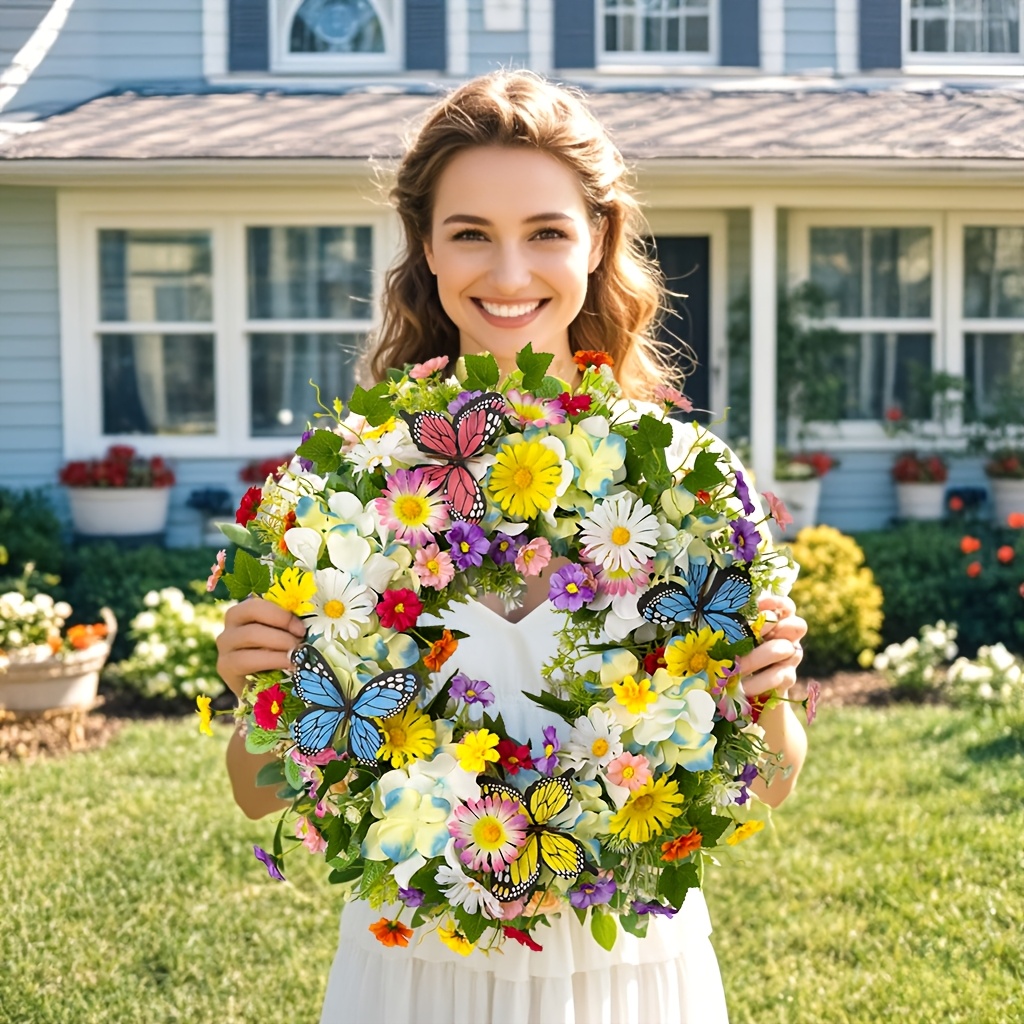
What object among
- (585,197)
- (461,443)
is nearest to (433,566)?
(461,443)

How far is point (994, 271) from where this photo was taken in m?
9.41

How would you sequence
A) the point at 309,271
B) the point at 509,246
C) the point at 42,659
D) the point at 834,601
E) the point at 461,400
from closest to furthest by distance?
the point at 461,400 < the point at 509,246 < the point at 42,659 < the point at 834,601 < the point at 309,271

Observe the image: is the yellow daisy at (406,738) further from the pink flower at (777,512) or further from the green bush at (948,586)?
the green bush at (948,586)

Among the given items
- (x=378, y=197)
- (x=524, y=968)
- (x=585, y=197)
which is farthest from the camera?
(x=378, y=197)

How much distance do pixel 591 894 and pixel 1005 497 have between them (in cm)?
785

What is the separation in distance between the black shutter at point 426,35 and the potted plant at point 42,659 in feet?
15.1

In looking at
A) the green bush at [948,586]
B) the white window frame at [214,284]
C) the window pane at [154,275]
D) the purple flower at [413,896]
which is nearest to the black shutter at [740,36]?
the white window frame at [214,284]

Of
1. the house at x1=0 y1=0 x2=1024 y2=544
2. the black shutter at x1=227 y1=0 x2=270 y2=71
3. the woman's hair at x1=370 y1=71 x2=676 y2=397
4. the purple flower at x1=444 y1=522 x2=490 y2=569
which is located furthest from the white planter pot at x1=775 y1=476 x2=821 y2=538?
the purple flower at x1=444 y1=522 x2=490 y2=569

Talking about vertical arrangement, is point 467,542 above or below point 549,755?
above

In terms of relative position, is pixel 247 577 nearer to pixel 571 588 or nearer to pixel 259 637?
pixel 259 637

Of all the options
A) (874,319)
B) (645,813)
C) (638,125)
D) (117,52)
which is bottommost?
(645,813)

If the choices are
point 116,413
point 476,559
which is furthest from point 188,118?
point 476,559

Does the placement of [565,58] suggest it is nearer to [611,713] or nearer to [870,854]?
[870,854]

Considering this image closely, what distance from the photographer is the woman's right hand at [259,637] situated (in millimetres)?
1590
